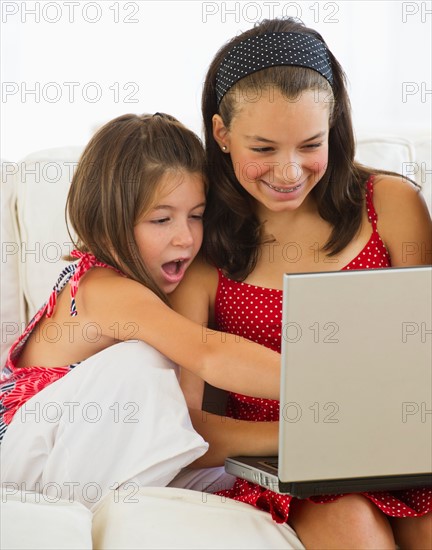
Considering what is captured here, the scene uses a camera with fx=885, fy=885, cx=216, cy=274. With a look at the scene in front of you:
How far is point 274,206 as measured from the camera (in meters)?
1.43

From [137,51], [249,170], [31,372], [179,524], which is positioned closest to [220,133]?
[249,170]

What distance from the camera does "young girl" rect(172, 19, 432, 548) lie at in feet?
4.43

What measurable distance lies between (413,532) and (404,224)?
1.75 feet

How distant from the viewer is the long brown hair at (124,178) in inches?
56.3

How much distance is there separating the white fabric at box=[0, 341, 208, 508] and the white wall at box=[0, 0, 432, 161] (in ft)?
3.86

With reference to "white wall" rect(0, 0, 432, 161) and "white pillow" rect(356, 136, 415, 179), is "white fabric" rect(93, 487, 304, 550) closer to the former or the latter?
"white pillow" rect(356, 136, 415, 179)

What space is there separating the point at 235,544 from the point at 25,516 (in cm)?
27

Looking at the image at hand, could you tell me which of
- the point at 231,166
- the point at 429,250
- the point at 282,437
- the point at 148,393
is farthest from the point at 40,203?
the point at 282,437

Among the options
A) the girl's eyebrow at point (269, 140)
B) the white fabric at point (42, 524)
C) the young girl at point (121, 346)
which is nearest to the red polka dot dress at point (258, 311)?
the young girl at point (121, 346)

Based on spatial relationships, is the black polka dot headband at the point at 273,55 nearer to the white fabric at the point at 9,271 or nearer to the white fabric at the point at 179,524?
the white fabric at the point at 9,271

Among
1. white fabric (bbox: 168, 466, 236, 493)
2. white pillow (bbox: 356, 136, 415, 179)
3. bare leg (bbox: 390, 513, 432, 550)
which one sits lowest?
bare leg (bbox: 390, 513, 432, 550)

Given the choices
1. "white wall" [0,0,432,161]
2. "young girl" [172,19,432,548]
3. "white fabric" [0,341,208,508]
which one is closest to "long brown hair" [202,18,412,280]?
"young girl" [172,19,432,548]

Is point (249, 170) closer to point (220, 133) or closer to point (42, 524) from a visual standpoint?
point (220, 133)

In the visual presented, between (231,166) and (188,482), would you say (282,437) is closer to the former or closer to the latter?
(188,482)
